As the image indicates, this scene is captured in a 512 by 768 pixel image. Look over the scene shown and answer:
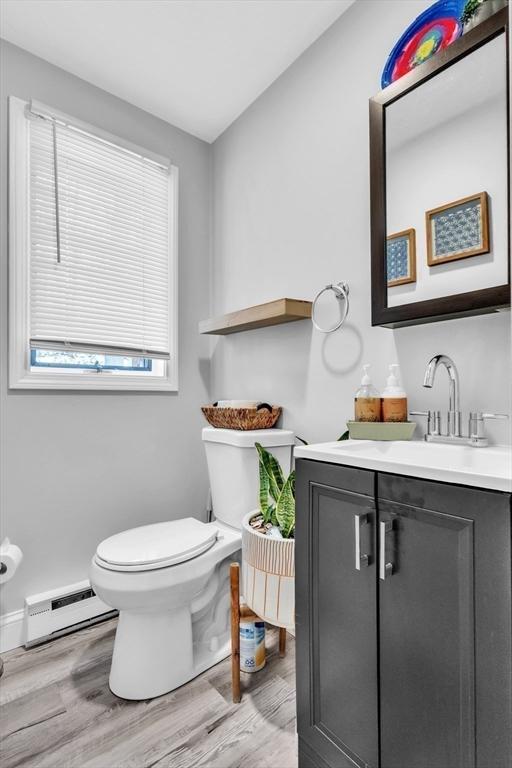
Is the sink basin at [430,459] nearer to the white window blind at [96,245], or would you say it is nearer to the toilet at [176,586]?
the toilet at [176,586]

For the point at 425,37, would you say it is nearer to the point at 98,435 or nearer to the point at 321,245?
the point at 321,245

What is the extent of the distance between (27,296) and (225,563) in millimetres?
1386

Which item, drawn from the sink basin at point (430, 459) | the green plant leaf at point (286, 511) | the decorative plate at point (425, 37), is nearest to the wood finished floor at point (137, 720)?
the green plant leaf at point (286, 511)

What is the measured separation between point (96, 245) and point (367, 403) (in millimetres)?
1462

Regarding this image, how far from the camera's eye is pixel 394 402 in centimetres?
123

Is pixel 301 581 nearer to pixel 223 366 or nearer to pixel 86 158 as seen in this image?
pixel 223 366

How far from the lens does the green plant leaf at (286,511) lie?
1292mm

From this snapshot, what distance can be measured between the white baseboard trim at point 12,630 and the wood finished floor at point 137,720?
0.05 meters

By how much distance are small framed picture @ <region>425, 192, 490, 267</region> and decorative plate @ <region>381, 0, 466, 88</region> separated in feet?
1.52

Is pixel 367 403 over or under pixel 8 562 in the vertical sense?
over

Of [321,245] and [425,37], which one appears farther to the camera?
[321,245]

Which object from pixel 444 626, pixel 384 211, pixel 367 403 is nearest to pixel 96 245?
pixel 384 211

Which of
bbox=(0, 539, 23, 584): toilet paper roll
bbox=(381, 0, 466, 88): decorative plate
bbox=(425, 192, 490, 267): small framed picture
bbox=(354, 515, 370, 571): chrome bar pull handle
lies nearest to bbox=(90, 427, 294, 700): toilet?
bbox=(0, 539, 23, 584): toilet paper roll

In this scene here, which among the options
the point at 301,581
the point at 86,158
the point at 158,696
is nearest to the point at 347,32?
the point at 86,158
